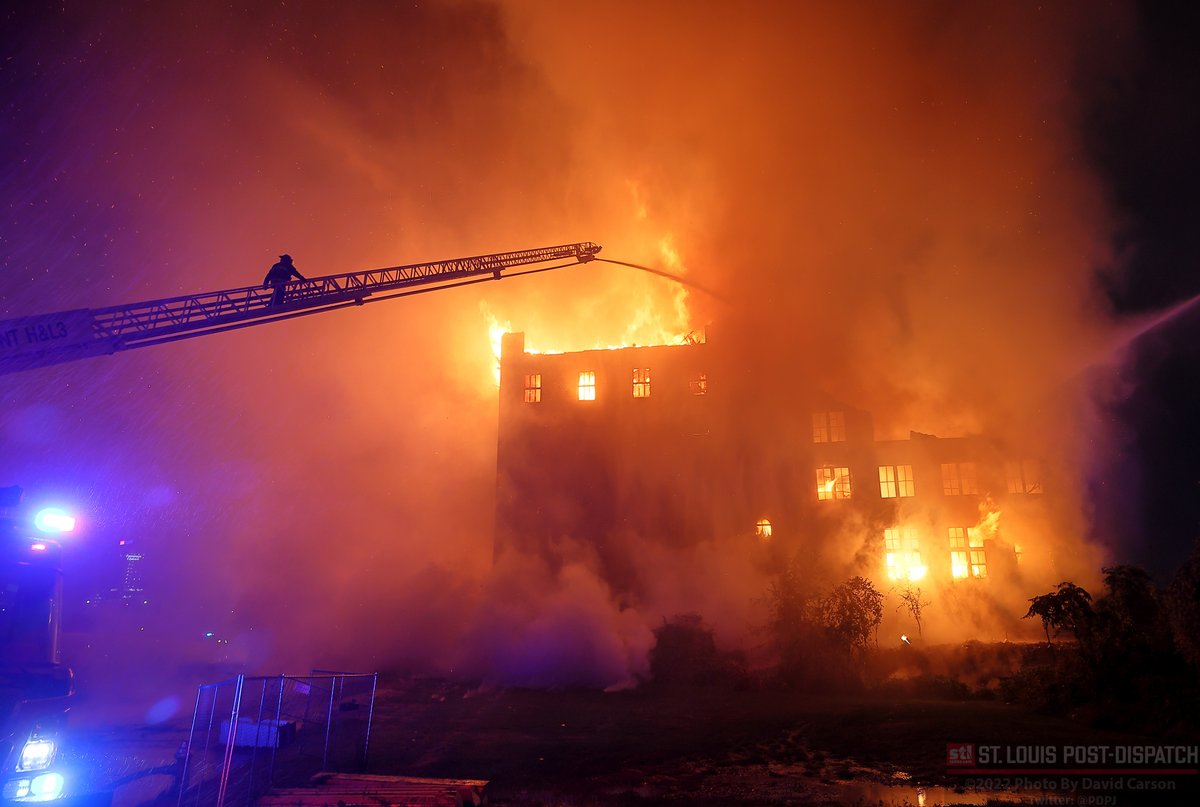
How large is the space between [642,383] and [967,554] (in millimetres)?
19001

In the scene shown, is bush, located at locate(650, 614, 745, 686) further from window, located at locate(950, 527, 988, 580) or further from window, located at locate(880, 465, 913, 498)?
window, located at locate(950, 527, 988, 580)

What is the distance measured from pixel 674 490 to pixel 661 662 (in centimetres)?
1065

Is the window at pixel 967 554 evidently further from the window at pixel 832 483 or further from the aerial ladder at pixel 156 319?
the aerial ladder at pixel 156 319

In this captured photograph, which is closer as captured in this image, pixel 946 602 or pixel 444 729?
pixel 444 729

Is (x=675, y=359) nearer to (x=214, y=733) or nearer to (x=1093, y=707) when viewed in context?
(x=1093, y=707)

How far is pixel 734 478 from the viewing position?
118ft

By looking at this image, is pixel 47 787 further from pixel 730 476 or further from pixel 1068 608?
pixel 730 476

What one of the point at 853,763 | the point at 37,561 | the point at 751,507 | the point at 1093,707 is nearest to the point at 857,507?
Result: the point at 751,507

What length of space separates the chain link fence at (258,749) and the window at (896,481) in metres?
27.4

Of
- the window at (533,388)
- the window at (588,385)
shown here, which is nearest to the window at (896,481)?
the window at (588,385)

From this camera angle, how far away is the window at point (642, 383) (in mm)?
38062

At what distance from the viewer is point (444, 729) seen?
1769 centimetres

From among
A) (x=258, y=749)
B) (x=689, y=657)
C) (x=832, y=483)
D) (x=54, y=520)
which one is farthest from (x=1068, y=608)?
(x=54, y=520)

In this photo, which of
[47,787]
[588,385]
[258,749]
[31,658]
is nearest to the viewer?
[47,787]
